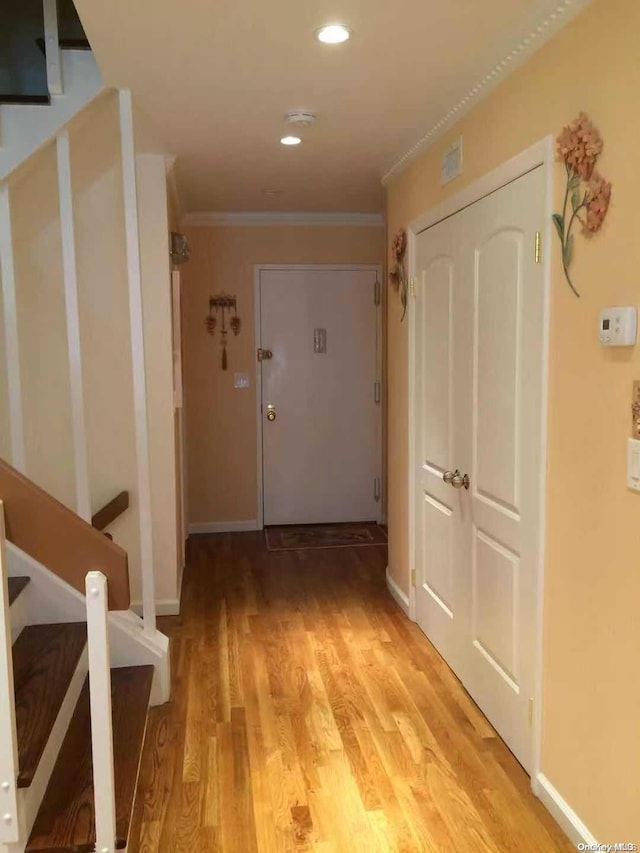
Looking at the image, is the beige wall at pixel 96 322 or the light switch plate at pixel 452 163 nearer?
the light switch plate at pixel 452 163

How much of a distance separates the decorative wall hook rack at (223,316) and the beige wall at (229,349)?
0.04 meters

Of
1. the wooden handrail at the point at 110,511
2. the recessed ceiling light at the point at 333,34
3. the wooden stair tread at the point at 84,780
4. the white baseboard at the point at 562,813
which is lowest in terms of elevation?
the white baseboard at the point at 562,813

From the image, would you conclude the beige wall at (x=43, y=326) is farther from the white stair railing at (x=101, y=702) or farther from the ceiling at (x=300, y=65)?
the white stair railing at (x=101, y=702)

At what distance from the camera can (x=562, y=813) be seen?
2.00 meters

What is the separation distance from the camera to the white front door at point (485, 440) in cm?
217

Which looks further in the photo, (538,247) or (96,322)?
(96,322)

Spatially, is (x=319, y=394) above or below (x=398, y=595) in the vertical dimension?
above

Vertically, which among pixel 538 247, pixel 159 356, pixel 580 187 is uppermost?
pixel 580 187

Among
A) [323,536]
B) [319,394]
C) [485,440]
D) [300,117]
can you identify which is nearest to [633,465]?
[485,440]

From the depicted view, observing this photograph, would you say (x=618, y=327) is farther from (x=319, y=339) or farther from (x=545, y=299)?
(x=319, y=339)

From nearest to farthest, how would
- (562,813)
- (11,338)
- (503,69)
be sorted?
(562,813)
(503,69)
(11,338)

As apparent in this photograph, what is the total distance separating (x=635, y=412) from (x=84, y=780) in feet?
5.50

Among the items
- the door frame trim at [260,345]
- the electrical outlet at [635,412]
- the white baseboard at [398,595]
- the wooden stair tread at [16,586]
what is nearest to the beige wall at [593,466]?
the electrical outlet at [635,412]

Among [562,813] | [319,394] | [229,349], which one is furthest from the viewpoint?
[319,394]
